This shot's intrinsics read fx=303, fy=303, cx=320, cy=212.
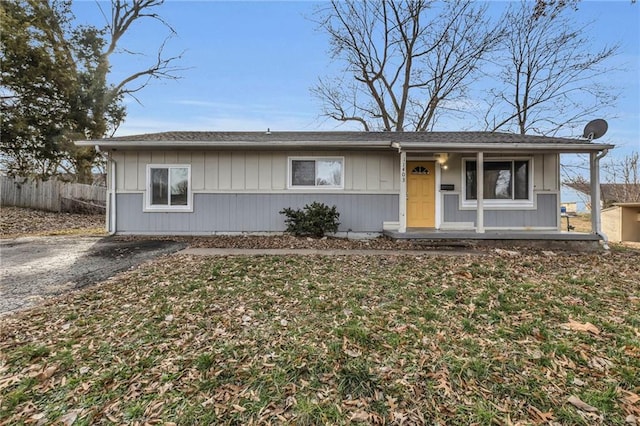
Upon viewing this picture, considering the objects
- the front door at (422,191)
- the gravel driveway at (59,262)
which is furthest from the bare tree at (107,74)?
the front door at (422,191)

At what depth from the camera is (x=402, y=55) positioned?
17.5 metres

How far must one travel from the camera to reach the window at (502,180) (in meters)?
8.86

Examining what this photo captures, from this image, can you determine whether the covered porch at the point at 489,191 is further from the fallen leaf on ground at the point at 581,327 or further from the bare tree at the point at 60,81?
the bare tree at the point at 60,81

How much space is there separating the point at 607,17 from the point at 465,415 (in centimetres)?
1893

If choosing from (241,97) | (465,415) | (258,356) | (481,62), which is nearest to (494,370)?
(465,415)

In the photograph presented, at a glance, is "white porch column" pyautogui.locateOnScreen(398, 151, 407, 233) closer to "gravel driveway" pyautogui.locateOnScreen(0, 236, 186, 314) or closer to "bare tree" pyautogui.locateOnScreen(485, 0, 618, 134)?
"gravel driveway" pyautogui.locateOnScreen(0, 236, 186, 314)

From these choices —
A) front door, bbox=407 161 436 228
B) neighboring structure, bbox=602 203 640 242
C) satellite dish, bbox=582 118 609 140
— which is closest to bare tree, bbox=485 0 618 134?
neighboring structure, bbox=602 203 640 242

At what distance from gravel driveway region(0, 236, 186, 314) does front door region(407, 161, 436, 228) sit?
644 cm

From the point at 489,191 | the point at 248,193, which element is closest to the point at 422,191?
the point at 489,191

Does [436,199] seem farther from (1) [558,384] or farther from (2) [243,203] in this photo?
(1) [558,384]

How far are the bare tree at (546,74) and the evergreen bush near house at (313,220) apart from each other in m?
14.4

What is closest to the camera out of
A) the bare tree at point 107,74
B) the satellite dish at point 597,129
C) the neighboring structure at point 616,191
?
the satellite dish at point 597,129

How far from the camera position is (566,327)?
3023 mm

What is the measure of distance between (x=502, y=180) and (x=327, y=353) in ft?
28.1
